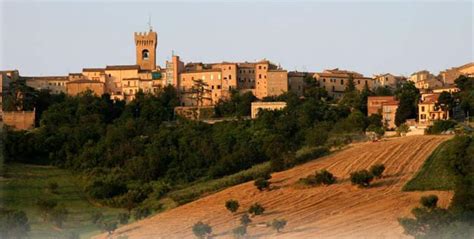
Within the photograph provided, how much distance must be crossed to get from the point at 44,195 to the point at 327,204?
11315 millimetres

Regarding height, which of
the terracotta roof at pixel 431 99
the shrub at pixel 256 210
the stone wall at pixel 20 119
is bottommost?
the shrub at pixel 256 210

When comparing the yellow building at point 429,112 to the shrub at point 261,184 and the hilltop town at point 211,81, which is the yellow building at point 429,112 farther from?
the shrub at point 261,184

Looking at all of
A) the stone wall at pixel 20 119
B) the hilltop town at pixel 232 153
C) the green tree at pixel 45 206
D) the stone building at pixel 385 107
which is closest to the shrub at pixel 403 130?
the hilltop town at pixel 232 153

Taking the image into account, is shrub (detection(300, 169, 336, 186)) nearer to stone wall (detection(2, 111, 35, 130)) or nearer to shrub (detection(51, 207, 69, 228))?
shrub (detection(51, 207, 69, 228))

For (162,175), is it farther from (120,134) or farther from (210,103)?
(210,103)

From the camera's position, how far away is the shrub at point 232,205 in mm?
31797

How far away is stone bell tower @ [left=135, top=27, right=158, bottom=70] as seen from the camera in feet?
208

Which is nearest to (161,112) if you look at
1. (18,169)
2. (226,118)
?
(226,118)

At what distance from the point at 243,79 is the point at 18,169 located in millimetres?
16444

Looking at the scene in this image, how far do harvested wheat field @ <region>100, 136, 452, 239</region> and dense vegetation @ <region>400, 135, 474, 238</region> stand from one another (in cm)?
59

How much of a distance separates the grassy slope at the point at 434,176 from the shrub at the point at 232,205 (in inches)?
192

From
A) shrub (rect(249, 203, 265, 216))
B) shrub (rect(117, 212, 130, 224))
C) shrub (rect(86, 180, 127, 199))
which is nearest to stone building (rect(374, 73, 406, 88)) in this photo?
shrub (rect(86, 180, 127, 199))

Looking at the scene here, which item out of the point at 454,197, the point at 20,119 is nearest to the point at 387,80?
the point at 20,119

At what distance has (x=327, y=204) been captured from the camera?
32.2 meters
